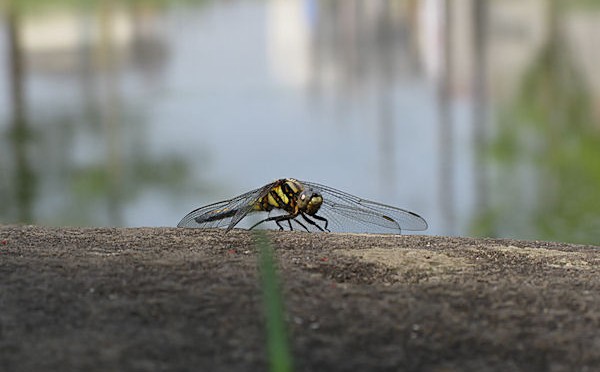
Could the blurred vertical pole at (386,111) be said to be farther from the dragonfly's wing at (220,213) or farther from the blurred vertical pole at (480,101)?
Result: the dragonfly's wing at (220,213)

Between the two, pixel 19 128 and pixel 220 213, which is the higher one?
pixel 220 213

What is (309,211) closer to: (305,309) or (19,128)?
(305,309)

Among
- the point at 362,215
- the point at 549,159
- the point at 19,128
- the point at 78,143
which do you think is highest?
the point at 362,215

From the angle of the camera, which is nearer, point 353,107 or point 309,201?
point 309,201

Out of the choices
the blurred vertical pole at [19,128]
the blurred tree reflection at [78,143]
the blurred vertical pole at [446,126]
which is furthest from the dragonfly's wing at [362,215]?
the blurred tree reflection at [78,143]

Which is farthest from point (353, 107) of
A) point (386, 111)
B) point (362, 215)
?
point (362, 215)

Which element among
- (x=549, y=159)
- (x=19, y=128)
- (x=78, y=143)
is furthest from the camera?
(x=19, y=128)
